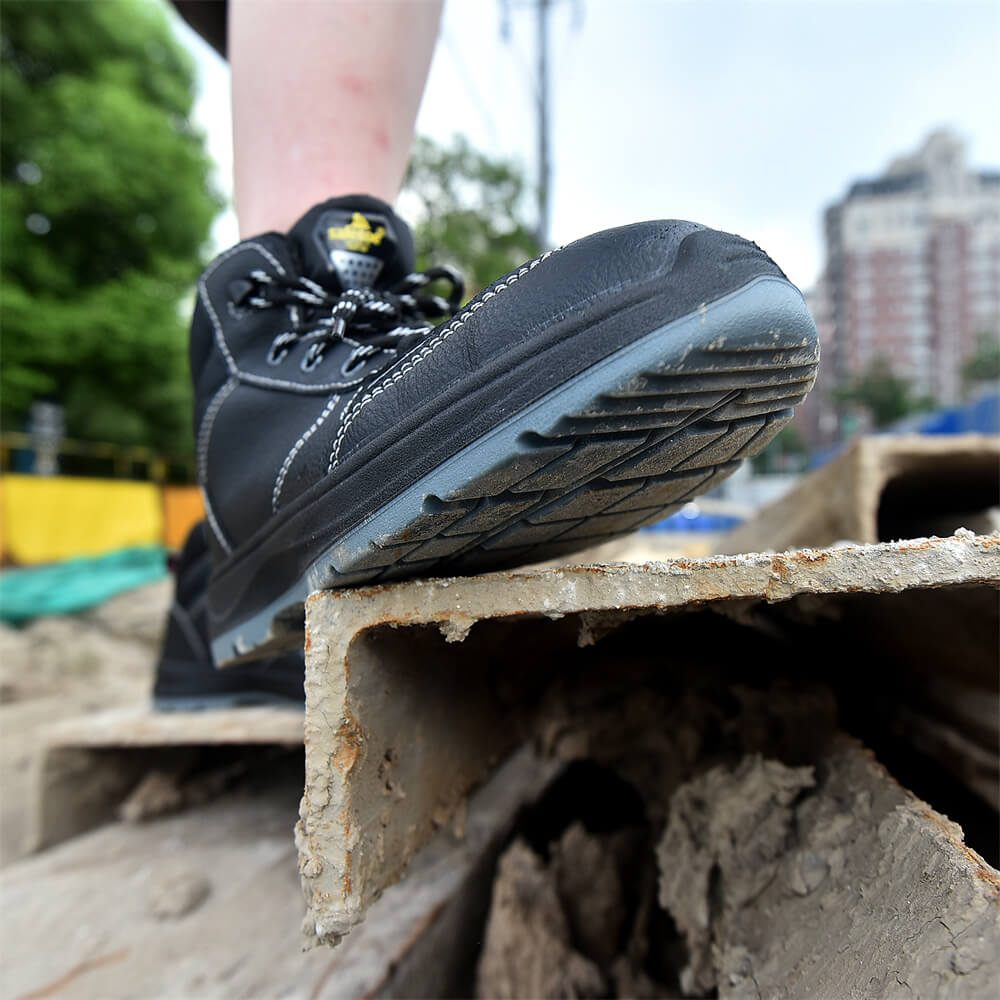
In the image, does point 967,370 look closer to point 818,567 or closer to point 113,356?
point 113,356

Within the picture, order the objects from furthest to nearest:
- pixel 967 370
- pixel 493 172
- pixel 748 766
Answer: pixel 967 370 → pixel 493 172 → pixel 748 766

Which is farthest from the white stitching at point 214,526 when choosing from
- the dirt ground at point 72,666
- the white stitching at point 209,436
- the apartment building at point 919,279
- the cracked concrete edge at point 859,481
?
the apartment building at point 919,279

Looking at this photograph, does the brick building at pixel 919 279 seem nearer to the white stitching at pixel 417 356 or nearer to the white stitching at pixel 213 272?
the white stitching at pixel 213 272

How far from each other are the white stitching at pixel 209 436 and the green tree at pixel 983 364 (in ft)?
120

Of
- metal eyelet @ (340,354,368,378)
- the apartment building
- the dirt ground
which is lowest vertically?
the dirt ground

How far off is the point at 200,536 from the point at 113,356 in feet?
35.3

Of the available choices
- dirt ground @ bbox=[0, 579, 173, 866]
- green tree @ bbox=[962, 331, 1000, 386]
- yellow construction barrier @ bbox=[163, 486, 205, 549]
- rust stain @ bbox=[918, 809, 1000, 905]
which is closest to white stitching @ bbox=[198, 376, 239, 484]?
rust stain @ bbox=[918, 809, 1000, 905]

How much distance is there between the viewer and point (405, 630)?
783 millimetres

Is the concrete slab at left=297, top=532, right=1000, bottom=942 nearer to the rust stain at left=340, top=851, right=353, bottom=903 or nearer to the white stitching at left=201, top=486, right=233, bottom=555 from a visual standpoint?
the rust stain at left=340, top=851, right=353, bottom=903

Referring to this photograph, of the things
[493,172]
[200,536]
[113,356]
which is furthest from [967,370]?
[200,536]

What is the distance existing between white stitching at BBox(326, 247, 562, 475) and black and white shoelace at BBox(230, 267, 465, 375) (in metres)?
0.10

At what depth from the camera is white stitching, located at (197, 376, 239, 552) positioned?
95 cm

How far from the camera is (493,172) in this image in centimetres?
1059

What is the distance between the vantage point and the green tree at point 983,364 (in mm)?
30391
